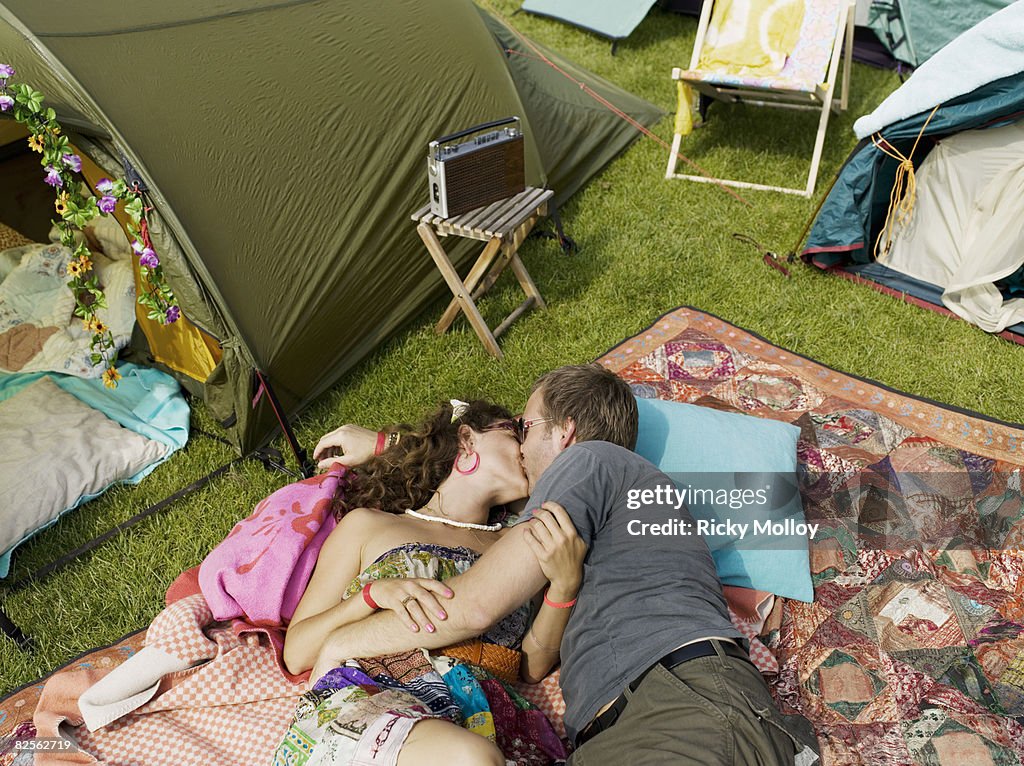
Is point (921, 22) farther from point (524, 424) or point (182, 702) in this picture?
point (182, 702)

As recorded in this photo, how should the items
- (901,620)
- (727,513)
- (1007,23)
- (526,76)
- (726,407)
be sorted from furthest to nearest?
(526,76), (1007,23), (726,407), (727,513), (901,620)

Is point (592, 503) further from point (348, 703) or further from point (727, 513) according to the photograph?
point (727, 513)

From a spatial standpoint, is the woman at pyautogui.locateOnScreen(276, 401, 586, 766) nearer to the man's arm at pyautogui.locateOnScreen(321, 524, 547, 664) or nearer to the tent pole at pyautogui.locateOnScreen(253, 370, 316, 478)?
the man's arm at pyautogui.locateOnScreen(321, 524, 547, 664)

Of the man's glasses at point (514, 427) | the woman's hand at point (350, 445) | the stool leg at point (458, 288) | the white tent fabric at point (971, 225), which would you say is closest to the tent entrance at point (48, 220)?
the woman's hand at point (350, 445)

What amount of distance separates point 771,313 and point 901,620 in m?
2.02

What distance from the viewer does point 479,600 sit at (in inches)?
80.9

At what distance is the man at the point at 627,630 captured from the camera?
1938 millimetres

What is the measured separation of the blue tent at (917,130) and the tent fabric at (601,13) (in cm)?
324

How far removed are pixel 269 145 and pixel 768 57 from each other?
10.8ft

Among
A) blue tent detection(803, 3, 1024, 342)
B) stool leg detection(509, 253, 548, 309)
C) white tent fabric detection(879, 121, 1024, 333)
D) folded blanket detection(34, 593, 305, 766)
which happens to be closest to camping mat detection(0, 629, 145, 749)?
folded blanket detection(34, 593, 305, 766)

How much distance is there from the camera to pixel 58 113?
319cm

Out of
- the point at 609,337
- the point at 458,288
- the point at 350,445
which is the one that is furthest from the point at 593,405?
the point at 609,337

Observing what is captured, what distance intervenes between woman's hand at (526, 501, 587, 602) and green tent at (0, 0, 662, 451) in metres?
1.91

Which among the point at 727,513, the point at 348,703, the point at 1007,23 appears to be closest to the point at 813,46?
the point at 1007,23
